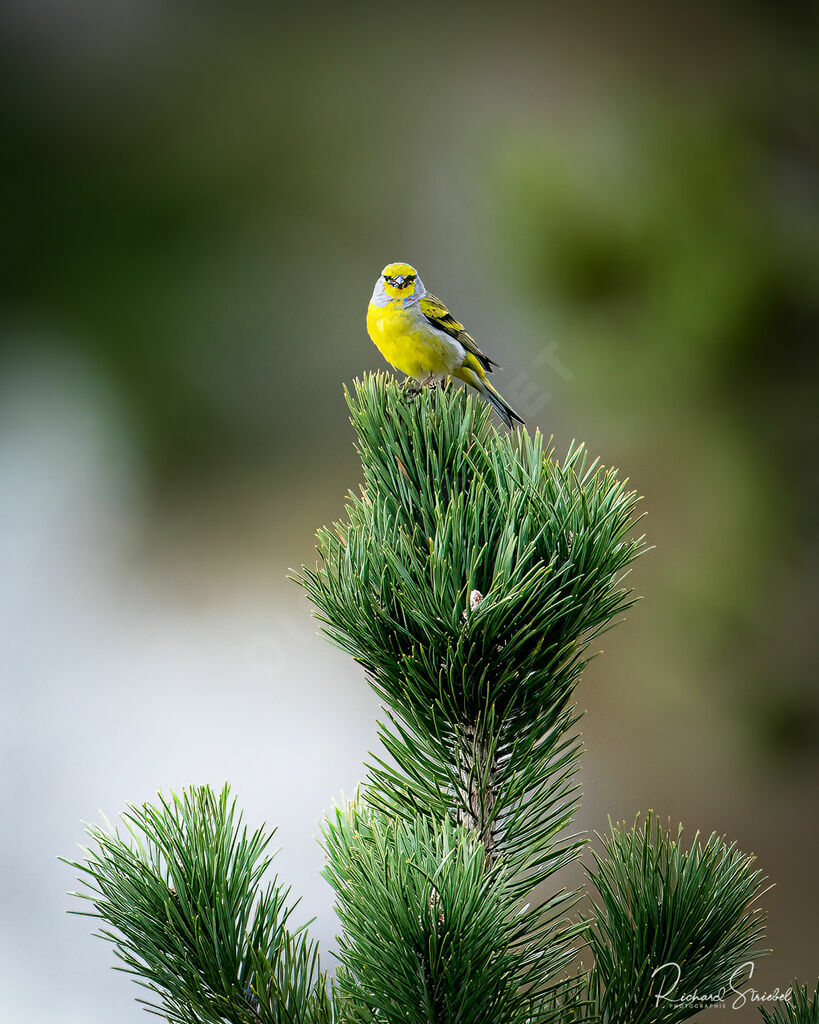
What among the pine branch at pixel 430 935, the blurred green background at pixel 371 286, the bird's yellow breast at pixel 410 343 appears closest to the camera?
the pine branch at pixel 430 935

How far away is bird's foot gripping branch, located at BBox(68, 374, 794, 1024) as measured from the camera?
0.37m

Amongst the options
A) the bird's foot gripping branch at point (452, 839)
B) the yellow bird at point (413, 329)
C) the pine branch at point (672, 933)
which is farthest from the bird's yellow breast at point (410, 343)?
the pine branch at point (672, 933)

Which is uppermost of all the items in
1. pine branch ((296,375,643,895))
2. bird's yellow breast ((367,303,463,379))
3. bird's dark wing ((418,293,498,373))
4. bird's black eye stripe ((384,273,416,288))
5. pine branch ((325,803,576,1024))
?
bird's black eye stripe ((384,273,416,288))

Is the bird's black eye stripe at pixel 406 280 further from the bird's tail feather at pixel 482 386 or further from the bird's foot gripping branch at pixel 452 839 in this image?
the bird's foot gripping branch at pixel 452 839

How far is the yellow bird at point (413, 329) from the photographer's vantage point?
775mm

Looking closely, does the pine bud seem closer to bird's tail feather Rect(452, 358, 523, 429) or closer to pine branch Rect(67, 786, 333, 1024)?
pine branch Rect(67, 786, 333, 1024)

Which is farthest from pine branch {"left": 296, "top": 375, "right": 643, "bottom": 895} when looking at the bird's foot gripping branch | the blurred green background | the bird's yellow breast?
the blurred green background

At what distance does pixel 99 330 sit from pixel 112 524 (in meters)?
0.30

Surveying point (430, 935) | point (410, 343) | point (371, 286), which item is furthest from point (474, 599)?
point (371, 286)

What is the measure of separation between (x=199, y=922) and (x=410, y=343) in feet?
1.67

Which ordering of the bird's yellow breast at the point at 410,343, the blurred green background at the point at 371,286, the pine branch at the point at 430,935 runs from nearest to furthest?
the pine branch at the point at 430,935, the bird's yellow breast at the point at 410,343, the blurred green background at the point at 371,286

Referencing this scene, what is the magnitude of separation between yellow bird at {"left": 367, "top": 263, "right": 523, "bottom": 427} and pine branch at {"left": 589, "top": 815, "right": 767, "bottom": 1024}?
1.45ft

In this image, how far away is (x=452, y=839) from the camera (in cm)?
39

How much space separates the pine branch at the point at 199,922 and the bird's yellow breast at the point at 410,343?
18.3 inches
